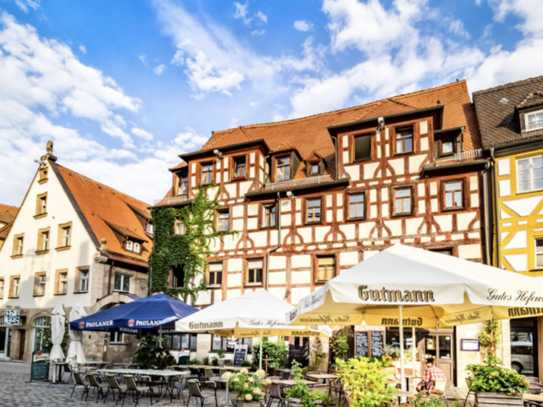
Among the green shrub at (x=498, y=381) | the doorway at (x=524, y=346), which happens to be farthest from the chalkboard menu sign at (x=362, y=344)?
the green shrub at (x=498, y=381)

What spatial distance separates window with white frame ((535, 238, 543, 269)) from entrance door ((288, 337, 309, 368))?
8772 millimetres

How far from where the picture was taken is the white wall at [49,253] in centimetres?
2669

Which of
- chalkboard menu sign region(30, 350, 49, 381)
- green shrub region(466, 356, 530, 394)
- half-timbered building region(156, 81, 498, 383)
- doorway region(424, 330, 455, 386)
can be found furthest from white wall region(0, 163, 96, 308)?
green shrub region(466, 356, 530, 394)

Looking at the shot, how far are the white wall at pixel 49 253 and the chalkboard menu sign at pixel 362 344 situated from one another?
1375cm

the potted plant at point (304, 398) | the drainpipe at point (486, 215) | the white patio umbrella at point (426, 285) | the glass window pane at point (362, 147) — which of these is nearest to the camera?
the white patio umbrella at point (426, 285)

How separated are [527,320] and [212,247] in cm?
1290

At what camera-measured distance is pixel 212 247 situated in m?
23.3

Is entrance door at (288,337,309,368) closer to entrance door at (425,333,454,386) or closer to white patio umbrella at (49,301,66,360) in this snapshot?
entrance door at (425,333,454,386)

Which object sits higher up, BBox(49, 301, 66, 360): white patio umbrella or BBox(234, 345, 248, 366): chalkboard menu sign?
BBox(49, 301, 66, 360): white patio umbrella

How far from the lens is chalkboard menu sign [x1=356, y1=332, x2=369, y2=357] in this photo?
19109 millimetres

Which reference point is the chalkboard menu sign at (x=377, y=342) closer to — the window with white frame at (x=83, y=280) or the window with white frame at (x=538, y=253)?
Result: the window with white frame at (x=538, y=253)

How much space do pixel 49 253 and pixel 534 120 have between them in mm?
24401

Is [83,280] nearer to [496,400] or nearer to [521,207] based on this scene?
[521,207]

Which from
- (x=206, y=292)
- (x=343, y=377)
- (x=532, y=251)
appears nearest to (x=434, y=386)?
(x=343, y=377)
